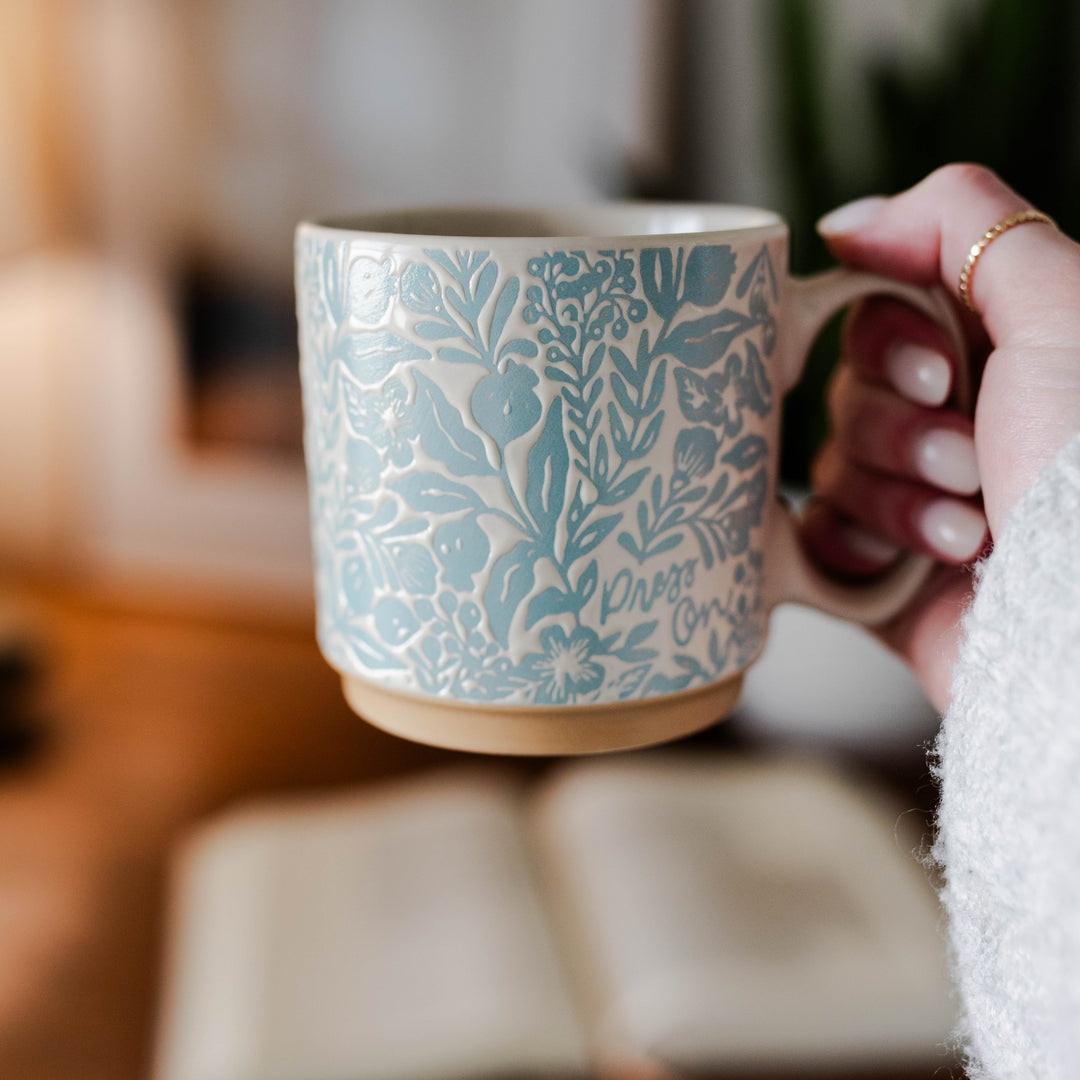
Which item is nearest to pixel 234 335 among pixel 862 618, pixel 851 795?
pixel 851 795

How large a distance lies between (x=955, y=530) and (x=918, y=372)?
0.06 m

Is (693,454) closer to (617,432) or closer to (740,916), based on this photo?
(617,432)

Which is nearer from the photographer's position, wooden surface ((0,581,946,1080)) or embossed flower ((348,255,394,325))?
embossed flower ((348,255,394,325))

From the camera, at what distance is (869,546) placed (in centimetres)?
47

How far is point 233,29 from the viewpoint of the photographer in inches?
47.8

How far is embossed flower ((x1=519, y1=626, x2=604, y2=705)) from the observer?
337mm

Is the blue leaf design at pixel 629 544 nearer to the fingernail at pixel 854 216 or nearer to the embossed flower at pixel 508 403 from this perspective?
the embossed flower at pixel 508 403

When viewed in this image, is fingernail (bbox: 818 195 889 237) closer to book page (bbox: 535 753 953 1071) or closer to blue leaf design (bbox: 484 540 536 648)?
blue leaf design (bbox: 484 540 536 648)

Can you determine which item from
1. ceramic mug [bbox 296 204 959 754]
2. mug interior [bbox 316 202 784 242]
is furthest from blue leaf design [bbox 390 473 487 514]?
mug interior [bbox 316 202 784 242]

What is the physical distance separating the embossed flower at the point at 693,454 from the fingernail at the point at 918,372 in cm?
12

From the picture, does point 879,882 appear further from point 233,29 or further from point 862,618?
point 233,29

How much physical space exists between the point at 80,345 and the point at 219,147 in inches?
11.5

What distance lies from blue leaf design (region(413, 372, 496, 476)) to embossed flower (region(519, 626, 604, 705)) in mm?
55

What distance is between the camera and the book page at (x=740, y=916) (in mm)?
616
